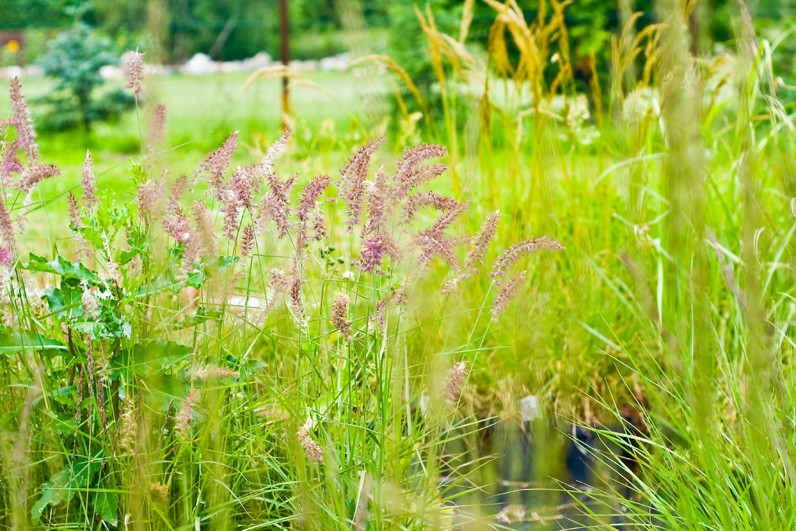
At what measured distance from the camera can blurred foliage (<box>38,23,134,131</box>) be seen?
891 cm

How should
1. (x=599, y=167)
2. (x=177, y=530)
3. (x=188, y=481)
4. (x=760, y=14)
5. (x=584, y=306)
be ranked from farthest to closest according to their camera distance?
(x=760, y=14) → (x=599, y=167) → (x=584, y=306) → (x=188, y=481) → (x=177, y=530)

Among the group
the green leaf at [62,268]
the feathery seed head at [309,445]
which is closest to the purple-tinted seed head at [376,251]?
the feathery seed head at [309,445]

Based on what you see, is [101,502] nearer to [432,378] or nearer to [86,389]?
[86,389]

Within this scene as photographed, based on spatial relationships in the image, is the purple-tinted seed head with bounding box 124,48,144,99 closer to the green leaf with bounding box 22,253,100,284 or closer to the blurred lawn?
the green leaf with bounding box 22,253,100,284

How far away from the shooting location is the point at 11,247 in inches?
45.4

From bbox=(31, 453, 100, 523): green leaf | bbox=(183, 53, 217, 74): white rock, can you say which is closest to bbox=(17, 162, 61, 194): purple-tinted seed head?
bbox=(31, 453, 100, 523): green leaf

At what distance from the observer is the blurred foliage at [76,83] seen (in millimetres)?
8906

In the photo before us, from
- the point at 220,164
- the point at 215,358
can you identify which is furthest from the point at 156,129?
the point at 215,358

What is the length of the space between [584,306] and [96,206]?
1.28 meters

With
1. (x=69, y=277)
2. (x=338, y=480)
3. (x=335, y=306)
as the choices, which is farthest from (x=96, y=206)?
(x=338, y=480)

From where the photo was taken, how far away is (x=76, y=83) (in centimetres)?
904

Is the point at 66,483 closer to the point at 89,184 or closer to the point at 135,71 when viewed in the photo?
the point at 89,184

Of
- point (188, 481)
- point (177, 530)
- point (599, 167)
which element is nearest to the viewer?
point (177, 530)

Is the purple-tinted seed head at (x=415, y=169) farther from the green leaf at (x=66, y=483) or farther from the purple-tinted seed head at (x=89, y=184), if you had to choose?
the green leaf at (x=66, y=483)
